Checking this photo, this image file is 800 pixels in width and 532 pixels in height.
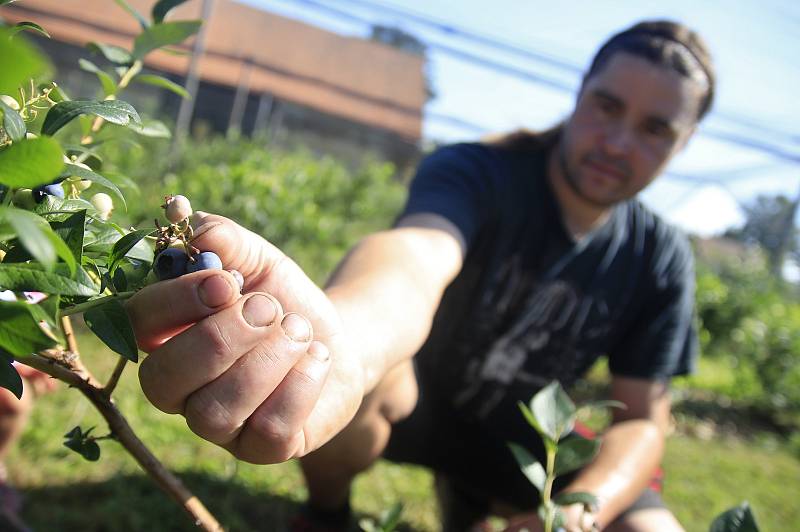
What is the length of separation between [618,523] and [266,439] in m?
1.15

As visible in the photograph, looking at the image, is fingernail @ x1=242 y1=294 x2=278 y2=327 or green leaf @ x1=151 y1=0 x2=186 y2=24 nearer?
fingernail @ x1=242 y1=294 x2=278 y2=327

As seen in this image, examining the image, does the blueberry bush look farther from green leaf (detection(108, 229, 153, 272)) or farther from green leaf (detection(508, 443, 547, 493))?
green leaf (detection(508, 443, 547, 493))

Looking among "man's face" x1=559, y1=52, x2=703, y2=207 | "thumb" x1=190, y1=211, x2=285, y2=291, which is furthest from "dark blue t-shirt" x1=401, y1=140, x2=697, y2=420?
"thumb" x1=190, y1=211, x2=285, y2=291

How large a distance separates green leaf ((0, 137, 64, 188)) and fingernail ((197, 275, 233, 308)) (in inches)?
7.6

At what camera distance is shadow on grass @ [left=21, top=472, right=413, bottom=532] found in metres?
1.73

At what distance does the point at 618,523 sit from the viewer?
1499 millimetres

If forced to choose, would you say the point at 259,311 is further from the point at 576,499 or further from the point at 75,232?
the point at 576,499

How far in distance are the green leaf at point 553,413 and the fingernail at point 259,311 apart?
393 millimetres

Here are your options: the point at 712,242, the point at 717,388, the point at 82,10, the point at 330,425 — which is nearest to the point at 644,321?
the point at 330,425

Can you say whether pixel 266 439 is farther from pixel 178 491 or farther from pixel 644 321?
pixel 644 321

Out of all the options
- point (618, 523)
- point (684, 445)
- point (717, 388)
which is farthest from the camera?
point (717, 388)

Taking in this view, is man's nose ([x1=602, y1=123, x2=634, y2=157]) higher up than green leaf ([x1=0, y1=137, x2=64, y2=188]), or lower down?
lower down

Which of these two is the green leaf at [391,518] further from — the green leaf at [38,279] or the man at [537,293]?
the green leaf at [38,279]

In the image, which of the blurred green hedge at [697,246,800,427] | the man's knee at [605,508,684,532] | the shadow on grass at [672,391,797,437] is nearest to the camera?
the man's knee at [605,508,684,532]
